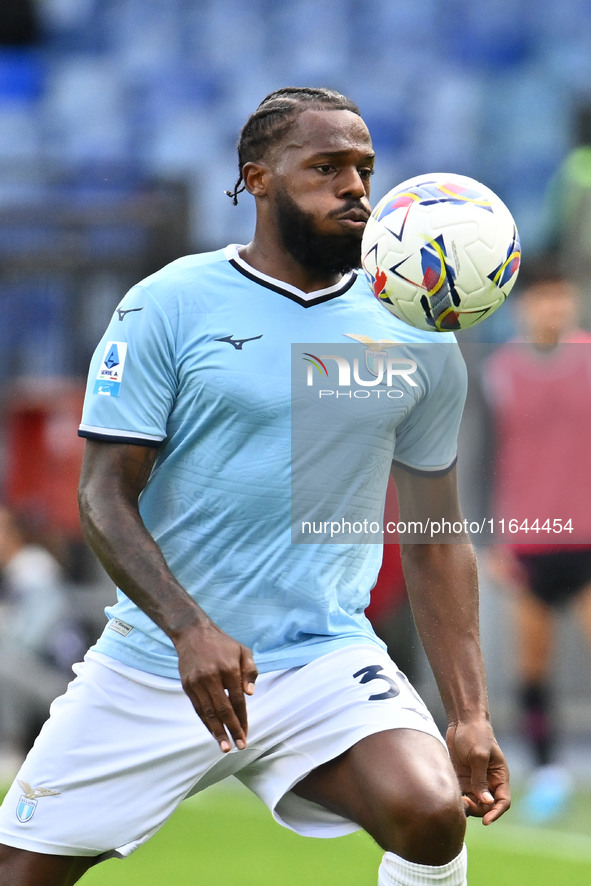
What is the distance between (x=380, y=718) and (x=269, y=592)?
41 centimetres

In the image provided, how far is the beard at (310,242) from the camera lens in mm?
3426

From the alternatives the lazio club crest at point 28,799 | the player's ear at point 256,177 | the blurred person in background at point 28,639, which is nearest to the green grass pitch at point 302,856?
the blurred person in background at point 28,639

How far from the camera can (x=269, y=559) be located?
3.30 meters

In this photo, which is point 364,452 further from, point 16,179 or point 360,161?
point 16,179

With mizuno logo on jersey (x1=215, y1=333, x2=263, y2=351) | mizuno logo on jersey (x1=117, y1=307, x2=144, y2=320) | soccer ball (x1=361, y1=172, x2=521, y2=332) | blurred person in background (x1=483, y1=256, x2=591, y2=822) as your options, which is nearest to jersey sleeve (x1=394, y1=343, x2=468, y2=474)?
soccer ball (x1=361, y1=172, x2=521, y2=332)

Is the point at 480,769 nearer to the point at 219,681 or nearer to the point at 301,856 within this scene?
the point at 219,681

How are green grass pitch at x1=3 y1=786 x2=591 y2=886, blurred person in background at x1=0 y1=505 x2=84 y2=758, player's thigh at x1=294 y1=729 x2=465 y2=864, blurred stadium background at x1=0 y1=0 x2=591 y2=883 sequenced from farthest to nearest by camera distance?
1. blurred stadium background at x1=0 y1=0 x2=591 y2=883
2. blurred person in background at x1=0 y1=505 x2=84 y2=758
3. green grass pitch at x1=3 y1=786 x2=591 y2=886
4. player's thigh at x1=294 y1=729 x2=465 y2=864

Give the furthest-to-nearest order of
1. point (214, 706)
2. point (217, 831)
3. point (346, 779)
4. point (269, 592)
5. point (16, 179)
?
point (16, 179) < point (217, 831) < point (269, 592) < point (346, 779) < point (214, 706)

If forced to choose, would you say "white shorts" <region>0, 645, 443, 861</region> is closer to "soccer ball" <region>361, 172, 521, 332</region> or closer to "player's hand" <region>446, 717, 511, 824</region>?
"player's hand" <region>446, 717, 511, 824</region>

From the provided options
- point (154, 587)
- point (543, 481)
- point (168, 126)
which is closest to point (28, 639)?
point (543, 481)

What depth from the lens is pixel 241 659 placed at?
9.19ft

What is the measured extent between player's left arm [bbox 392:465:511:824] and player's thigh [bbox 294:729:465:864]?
0.76 feet

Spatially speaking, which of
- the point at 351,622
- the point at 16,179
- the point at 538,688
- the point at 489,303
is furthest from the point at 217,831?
the point at 16,179

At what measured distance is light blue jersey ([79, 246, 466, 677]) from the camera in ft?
10.6
